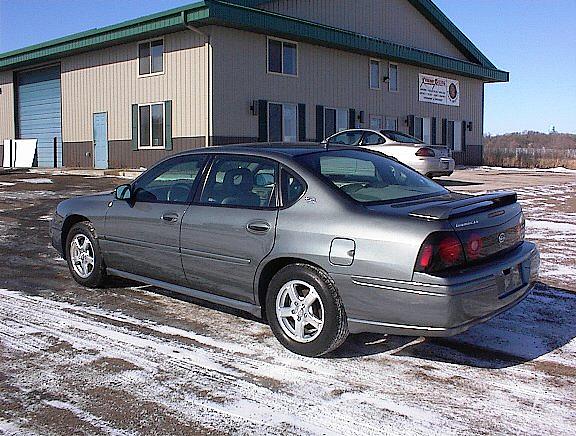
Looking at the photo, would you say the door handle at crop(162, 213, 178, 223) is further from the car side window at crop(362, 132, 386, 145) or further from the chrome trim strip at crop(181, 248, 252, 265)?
the car side window at crop(362, 132, 386, 145)

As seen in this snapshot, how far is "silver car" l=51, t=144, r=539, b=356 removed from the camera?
410 centimetres

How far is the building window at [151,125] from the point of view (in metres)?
22.4

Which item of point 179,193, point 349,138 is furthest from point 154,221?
point 349,138

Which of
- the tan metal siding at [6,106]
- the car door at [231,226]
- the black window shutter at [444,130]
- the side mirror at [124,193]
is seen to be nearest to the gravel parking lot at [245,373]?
the car door at [231,226]

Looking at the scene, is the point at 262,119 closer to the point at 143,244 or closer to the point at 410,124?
the point at 410,124

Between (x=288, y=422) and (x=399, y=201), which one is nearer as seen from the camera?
(x=288, y=422)

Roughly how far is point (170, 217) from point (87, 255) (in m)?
1.45

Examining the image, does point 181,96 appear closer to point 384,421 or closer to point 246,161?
point 246,161

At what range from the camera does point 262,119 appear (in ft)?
72.1

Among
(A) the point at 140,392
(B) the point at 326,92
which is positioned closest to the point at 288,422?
(A) the point at 140,392

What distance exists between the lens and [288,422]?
3.51 metres

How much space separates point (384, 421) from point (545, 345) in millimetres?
1855

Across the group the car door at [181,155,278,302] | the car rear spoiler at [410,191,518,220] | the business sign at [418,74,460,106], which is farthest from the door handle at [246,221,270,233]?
the business sign at [418,74,460,106]

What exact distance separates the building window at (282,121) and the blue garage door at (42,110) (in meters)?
9.76
